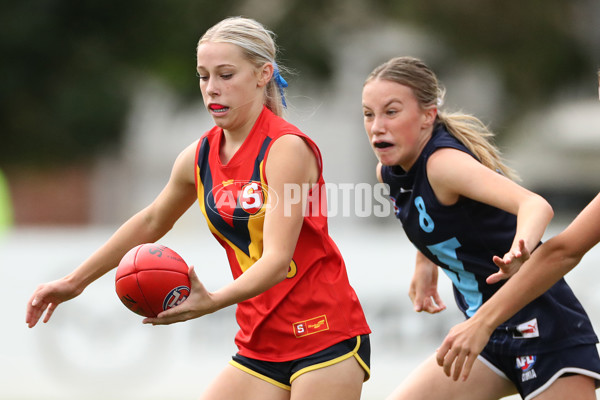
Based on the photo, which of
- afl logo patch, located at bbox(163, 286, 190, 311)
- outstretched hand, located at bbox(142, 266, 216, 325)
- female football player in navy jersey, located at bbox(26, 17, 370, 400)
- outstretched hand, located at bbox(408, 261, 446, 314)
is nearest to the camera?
outstretched hand, located at bbox(142, 266, 216, 325)

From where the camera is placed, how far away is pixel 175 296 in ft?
11.5

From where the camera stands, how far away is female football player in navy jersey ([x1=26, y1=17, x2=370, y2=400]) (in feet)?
12.1

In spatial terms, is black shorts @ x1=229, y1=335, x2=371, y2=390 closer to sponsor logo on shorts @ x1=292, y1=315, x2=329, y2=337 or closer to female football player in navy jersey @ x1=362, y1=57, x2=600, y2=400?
sponsor logo on shorts @ x1=292, y1=315, x2=329, y2=337

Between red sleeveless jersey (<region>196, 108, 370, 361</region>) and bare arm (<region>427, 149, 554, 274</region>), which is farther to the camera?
red sleeveless jersey (<region>196, 108, 370, 361</region>)

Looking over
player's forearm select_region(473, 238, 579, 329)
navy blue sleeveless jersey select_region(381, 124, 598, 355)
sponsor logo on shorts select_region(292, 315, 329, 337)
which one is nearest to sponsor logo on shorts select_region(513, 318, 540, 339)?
navy blue sleeveless jersey select_region(381, 124, 598, 355)

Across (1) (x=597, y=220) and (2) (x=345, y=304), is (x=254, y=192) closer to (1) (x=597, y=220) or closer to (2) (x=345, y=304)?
(2) (x=345, y=304)

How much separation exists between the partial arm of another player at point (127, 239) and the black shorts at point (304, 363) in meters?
0.74

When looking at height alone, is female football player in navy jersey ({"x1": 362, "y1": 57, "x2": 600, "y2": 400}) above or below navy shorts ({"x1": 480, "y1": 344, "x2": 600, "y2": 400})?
above

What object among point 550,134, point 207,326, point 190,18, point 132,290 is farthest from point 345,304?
point 550,134

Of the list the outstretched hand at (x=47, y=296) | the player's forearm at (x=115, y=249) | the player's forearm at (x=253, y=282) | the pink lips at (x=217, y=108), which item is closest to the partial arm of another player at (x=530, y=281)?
the player's forearm at (x=253, y=282)

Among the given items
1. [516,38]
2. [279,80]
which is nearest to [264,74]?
[279,80]

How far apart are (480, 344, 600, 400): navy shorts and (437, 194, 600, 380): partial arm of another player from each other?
0.50 meters

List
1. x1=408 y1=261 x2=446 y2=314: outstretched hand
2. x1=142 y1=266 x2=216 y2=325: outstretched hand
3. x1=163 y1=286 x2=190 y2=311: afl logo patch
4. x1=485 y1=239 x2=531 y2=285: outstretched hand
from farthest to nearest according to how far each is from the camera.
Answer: x1=408 y1=261 x2=446 y2=314: outstretched hand, x1=163 y1=286 x2=190 y2=311: afl logo patch, x1=142 y1=266 x2=216 y2=325: outstretched hand, x1=485 y1=239 x2=531 y2=285: outstretched hand

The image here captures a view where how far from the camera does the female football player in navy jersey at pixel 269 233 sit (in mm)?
3688
